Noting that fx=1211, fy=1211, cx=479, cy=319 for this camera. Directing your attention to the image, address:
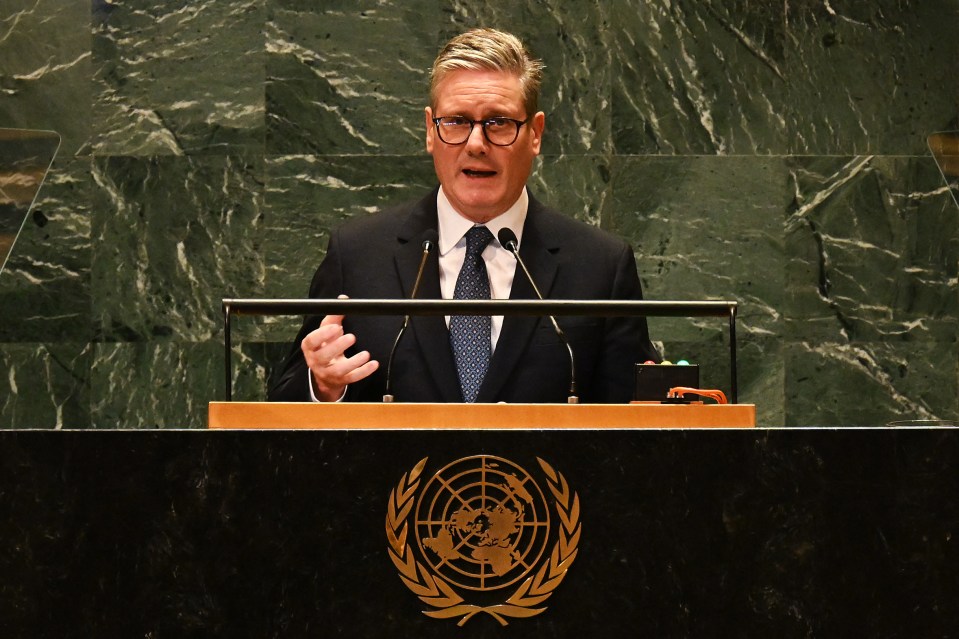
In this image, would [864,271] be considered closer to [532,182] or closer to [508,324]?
[532,182]

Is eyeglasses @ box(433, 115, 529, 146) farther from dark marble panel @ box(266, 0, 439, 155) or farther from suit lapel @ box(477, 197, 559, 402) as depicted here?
dark marble panel @ box(266, 0, 439, 155)

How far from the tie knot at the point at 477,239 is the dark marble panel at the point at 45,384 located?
1832mm

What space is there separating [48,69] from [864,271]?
3.11 meters

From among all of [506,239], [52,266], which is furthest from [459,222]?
[52,266]

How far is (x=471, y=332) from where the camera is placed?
3131mm

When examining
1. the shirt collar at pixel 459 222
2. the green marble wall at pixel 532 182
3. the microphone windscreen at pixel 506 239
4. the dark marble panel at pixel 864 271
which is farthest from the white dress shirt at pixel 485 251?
the dark marble panel at pixel 864 271

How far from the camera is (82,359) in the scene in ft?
14.6
